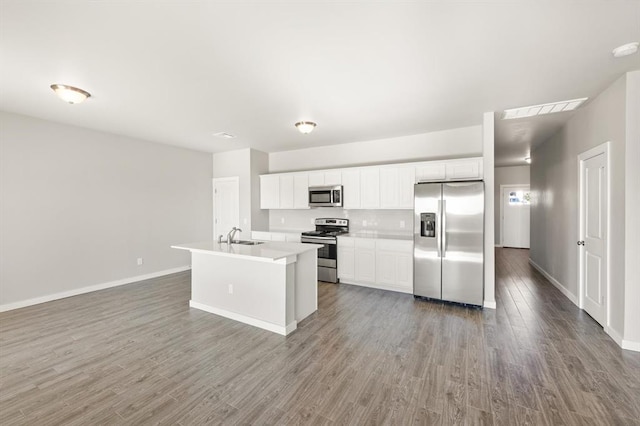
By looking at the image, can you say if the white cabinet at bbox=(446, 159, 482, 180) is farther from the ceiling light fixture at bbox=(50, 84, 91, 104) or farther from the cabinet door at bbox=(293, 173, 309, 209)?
the ceiling light fixture at bbox=(50, 84, 91, 104)

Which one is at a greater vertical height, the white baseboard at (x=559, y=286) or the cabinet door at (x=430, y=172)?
the cabinet door at (x=430, y=172)

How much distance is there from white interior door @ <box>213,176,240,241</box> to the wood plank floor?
2843 millimetres

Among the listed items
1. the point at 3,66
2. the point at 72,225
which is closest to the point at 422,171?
the point at 3,66

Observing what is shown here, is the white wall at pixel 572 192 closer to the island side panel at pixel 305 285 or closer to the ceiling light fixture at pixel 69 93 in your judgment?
the island side panel at pixel 305 285

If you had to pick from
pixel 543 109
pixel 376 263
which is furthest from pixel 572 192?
pixel 376 263

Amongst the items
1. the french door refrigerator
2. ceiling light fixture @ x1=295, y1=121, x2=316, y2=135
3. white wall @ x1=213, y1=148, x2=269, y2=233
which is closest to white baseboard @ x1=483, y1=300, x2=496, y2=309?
the french door refrigerator

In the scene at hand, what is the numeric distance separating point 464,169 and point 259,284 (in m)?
3.46

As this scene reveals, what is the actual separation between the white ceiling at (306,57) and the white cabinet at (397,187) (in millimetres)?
979

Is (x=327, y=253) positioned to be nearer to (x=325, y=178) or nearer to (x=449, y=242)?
(x=325, y=178)

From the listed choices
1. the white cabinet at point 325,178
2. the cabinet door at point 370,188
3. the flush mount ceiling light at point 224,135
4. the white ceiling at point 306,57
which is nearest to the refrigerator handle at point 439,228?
the cabinet door at point 370,188

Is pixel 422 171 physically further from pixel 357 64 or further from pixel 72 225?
pixel 72 225

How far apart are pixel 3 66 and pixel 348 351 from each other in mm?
4306

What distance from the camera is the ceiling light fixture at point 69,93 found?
304 centimetres

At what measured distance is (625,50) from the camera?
7.73 feet
